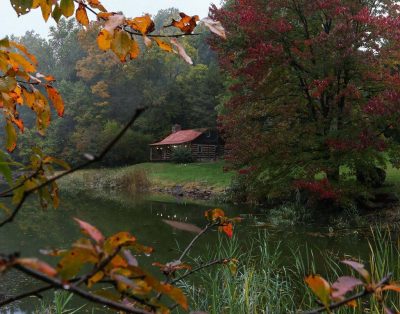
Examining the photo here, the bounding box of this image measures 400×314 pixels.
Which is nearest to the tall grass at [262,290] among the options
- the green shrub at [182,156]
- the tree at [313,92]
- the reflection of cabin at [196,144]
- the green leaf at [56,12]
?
the green leaf at [56,12]

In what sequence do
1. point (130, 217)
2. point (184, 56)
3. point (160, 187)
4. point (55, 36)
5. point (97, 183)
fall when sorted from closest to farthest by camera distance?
point (184, 56)
point (130, 217)
point (160, 187)
point (97, 183)
point (55, 36)

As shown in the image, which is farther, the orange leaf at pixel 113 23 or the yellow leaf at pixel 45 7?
the yellow leaf at pixel 45 7

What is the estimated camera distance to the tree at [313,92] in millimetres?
13711

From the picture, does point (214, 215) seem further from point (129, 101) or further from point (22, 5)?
point (129, 101)

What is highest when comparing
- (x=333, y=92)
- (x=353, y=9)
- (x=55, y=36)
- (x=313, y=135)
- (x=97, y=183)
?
(x=55, y=36)

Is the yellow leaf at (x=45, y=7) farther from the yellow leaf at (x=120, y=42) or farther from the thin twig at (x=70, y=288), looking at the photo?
the thin twig at (x=70, y=288)

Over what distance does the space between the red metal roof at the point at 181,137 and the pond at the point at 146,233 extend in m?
24.1

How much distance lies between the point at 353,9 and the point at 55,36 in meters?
66.5

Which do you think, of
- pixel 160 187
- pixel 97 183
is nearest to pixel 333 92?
pixel 160 187

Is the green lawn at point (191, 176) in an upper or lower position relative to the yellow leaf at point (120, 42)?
Answer: lower

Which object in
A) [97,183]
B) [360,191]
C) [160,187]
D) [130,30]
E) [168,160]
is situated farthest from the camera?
[168,160]

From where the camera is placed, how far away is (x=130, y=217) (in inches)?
647

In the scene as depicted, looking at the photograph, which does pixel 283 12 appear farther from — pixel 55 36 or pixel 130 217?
pixel 55 36

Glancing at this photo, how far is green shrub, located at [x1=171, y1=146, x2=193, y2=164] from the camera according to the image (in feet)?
135
